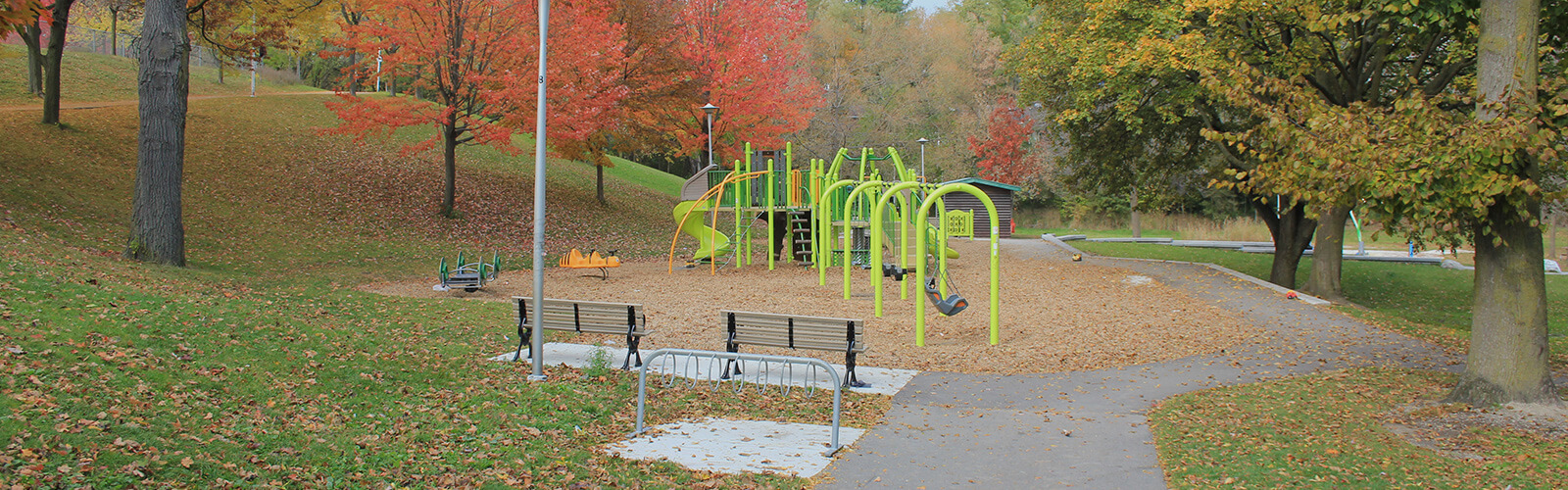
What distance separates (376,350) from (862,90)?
4557 centimetres

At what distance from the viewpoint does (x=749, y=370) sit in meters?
9.63

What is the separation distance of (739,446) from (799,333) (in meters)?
2.65

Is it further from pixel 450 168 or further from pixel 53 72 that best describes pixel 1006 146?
pixel 53 72

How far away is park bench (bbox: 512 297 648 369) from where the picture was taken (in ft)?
32.0

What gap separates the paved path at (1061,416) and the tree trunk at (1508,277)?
1.96 m

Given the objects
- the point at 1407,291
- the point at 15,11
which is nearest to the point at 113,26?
the point at 15,11

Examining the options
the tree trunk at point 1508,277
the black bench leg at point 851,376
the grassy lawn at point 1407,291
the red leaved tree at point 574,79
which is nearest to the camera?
the tree trunk at point 1508,277

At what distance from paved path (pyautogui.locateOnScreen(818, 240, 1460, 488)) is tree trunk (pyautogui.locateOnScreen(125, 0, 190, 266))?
1192 cm

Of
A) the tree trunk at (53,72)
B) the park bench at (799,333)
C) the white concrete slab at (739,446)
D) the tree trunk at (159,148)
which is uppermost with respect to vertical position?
the tree trunk at (53,72)

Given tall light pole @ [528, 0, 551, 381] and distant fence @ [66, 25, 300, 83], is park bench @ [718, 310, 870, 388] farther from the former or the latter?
distant fence @ [66, 25, 300, 83]

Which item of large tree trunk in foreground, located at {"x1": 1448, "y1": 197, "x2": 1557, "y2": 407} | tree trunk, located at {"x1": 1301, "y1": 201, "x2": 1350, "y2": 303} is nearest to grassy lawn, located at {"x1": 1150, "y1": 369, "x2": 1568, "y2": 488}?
large tree trunk in foreground, located at {"x1": 1448, "y1": 197, "x2": 1557, "y2": 407}

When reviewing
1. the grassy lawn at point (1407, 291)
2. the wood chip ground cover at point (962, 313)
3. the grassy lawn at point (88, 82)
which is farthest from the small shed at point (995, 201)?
the grassy lawn at point (88, 82)

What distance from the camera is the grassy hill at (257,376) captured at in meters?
5.41

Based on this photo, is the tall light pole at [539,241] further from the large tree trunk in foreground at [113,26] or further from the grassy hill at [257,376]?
the large tree trunk in foreground at [113,26]
